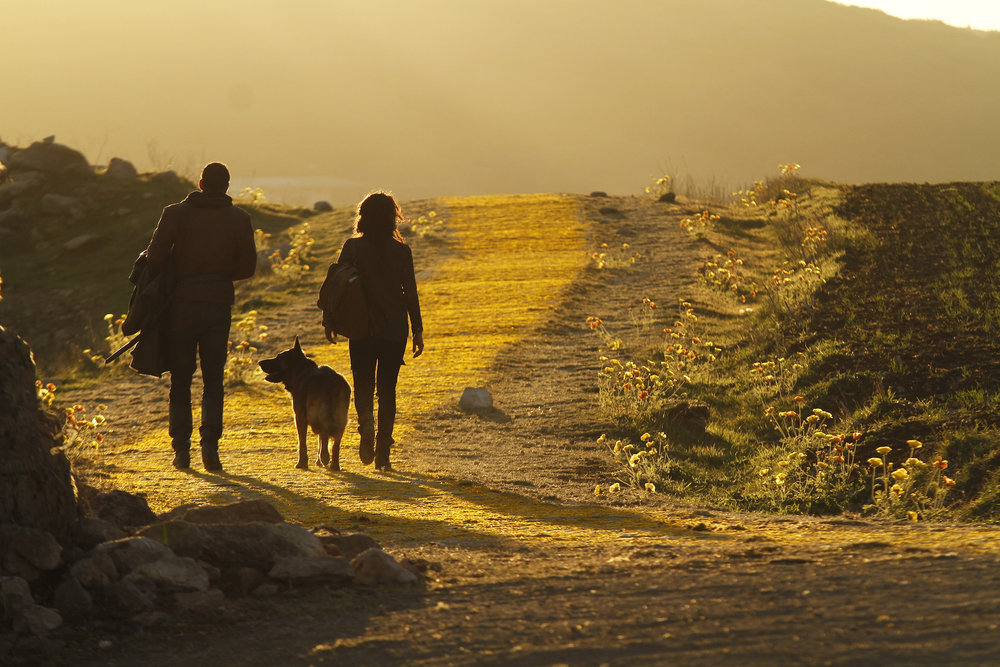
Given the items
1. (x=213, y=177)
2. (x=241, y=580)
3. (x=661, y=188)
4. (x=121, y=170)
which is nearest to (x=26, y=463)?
(x=241, y=580)

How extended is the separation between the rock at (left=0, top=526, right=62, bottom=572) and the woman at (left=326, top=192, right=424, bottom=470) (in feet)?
12.0

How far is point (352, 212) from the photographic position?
27609mm

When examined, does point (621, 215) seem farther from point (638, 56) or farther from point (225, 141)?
point (638, 56)

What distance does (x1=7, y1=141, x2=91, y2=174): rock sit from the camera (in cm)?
2875

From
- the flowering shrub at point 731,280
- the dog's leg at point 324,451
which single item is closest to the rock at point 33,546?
the dog's leg at point 324,451

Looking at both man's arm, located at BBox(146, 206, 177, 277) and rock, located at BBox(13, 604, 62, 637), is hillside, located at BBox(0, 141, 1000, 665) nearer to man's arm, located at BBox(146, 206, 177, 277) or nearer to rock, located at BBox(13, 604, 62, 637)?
rock, located at BBox(13, 604, 62, 637)

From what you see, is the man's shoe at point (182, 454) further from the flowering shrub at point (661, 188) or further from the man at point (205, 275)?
the flowering shrub at point (661, 188)

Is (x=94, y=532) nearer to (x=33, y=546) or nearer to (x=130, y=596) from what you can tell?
Result: (x=33, y=546)

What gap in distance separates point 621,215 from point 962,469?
1782 cm

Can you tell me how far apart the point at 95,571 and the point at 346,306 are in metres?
3.76

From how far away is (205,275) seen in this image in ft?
25.8

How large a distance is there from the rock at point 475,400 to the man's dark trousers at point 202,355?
3586 mm

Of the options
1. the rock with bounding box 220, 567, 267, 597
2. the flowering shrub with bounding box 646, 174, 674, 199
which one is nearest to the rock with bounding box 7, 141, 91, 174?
the flowering shrub with bounding box 646, 174, 674, 199

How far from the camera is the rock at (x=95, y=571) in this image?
4227 mm
